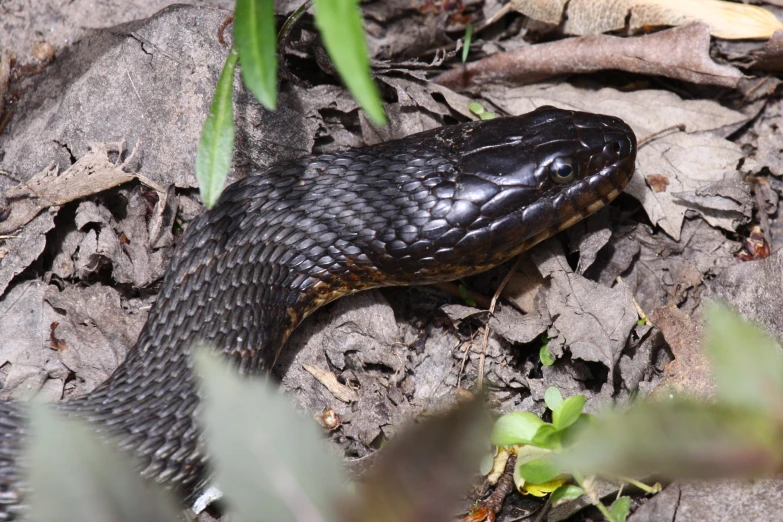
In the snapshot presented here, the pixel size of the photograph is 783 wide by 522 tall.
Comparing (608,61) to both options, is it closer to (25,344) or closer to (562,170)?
(562,170)

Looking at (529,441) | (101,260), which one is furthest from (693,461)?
(101,260)

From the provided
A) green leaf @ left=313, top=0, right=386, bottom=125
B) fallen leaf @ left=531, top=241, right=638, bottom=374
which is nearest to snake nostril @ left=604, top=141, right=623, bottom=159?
fallen leaf @ left=531, top=241, right=638, bottom=374

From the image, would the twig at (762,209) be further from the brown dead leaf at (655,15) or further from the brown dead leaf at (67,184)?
the brown dead leaf at (67,184)

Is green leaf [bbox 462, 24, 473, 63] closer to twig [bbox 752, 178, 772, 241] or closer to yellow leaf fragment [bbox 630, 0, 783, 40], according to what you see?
yellow leaf fragment [bbox 630, 0, 783, 40]

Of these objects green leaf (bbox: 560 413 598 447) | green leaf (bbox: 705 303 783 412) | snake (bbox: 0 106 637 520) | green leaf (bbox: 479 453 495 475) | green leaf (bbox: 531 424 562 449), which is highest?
green leaf (bbox: 705 303 783 412)

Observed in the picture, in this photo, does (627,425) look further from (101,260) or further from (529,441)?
(101,260)
